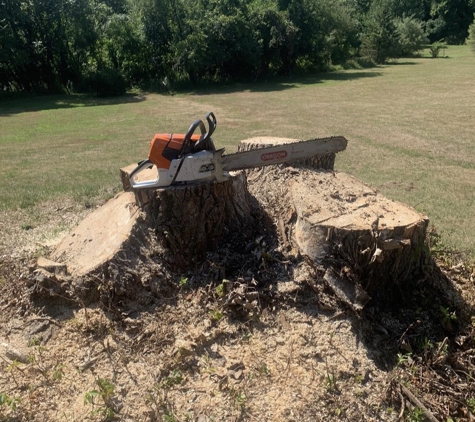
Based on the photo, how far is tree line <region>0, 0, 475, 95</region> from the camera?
2202 cm

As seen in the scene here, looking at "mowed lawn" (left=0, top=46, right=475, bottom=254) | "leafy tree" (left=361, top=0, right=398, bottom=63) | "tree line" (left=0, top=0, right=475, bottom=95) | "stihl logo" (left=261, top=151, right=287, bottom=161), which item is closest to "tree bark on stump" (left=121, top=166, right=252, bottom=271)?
"stihl logo" (left=261, top=151, right=287, bottom=161)

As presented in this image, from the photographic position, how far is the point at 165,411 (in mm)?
2498

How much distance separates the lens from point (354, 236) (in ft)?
9.50

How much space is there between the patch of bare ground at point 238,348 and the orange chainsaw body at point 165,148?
2.43 feet

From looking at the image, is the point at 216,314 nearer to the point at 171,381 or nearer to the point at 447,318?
the point at 171,381

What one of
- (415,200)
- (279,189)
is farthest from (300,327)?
(415,200)

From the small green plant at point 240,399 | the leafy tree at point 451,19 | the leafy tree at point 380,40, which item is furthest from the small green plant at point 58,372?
the leafy tree at point 451,19

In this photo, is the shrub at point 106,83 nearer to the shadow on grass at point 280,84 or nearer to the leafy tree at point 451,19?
the shadow on grass at point 280,84

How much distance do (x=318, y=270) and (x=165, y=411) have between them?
131 cm

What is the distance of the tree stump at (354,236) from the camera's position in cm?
291

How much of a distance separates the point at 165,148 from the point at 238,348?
4.90ft

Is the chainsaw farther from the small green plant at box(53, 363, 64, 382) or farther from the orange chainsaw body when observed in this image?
the small green plant at box(53, 363, 64, 382)

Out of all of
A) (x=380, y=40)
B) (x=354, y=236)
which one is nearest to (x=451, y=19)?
(x=380, y=40)

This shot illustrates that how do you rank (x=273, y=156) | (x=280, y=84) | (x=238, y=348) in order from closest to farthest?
1. (x=238, y=348)
2. (x=273, y=156)
3. (x=280, y=84)
